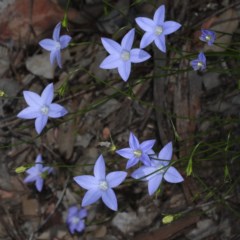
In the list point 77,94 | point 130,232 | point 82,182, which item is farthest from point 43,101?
point 130,232

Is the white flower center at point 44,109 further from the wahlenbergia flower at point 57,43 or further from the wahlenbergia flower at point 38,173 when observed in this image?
the wahlenbergia flower at point 38,173

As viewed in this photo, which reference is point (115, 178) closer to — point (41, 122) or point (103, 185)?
point (103, 185)

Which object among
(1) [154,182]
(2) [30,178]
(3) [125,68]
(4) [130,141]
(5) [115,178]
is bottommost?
(2) [30,178]

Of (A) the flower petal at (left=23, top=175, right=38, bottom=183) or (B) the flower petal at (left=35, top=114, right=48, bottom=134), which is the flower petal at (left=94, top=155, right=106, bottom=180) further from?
(A) the flower petal at (left=23, top=175, right=38, bottom=183)

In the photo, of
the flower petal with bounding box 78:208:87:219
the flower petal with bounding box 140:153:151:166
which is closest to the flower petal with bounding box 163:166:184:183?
the flower petal with bounding box 140:153:151:166

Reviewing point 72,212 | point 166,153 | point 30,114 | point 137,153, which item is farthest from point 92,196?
point 72,212

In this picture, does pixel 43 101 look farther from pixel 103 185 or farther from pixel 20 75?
pixel 20 75

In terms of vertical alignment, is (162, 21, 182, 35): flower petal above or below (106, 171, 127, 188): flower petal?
above
